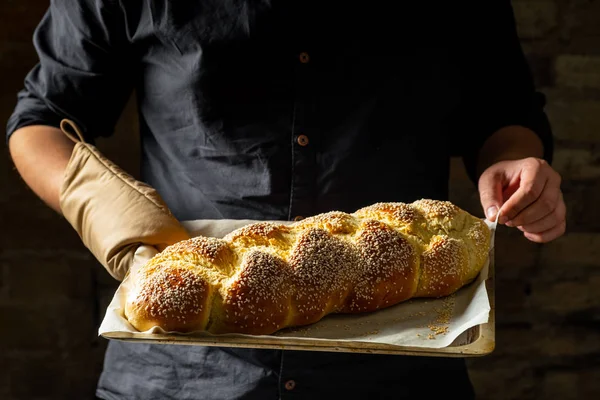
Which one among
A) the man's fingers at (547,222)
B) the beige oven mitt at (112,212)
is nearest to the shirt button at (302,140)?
the beige oven mitt at (112,212)

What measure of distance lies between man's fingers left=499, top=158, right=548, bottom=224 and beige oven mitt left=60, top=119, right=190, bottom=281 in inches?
16.9

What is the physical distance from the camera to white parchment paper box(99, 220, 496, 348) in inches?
32.3

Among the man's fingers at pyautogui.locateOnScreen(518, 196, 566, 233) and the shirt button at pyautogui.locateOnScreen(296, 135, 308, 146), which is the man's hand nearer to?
the man's fingers at pyautogui.locateOnScreen(518, 196, 566, 233)

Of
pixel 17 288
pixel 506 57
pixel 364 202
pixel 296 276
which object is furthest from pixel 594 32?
pixel 17 288

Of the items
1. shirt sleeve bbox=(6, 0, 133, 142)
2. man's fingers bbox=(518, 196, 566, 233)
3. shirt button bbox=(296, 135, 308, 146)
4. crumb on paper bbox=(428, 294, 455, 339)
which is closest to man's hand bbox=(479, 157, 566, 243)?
man's fingers bbox=(518, 196, 566, 233)

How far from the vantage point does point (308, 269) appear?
0.91 m

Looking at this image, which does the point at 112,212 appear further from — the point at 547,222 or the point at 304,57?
the point at 547,222

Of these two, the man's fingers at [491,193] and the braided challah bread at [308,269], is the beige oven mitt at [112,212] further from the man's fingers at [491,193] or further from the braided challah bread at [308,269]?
the man's fingers at [491,193]

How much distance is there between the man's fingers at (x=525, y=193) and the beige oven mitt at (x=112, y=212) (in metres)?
0.43

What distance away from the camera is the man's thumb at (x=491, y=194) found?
1.02 meters

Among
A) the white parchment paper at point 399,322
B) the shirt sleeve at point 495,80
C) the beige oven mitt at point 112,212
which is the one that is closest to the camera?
the white parchment paper at point 399,322

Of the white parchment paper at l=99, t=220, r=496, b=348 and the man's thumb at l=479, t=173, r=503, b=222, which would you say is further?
the man's thumb at l=479, t=173, r=503, b=222

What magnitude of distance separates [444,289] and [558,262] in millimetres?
809

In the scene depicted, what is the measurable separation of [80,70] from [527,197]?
69 cm
